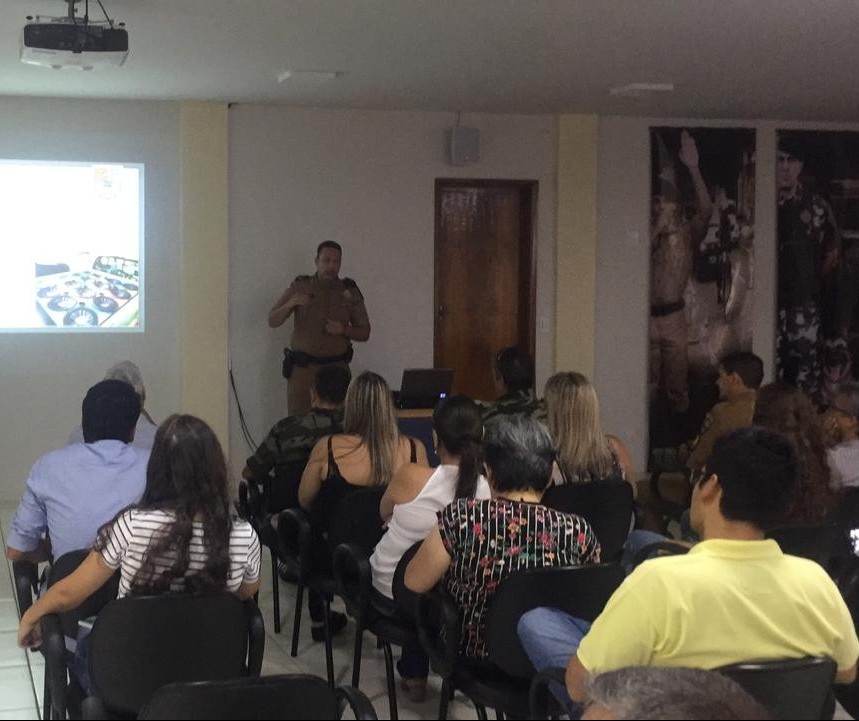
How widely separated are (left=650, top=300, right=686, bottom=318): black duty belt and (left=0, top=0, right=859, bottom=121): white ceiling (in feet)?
4.76

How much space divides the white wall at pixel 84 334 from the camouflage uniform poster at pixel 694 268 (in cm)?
361

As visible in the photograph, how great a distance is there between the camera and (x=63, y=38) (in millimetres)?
4707

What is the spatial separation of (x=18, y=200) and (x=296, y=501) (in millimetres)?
3814

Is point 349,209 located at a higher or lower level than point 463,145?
lower

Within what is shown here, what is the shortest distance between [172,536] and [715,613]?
50.6 inches

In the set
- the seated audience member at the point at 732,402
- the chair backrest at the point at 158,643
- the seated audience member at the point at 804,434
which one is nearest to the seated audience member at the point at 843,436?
Result: the seated audience member at the point at 804,434

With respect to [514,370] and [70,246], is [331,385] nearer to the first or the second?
[514,370]

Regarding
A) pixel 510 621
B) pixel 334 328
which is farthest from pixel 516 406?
pixel 334 328

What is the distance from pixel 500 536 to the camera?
2.83 meters

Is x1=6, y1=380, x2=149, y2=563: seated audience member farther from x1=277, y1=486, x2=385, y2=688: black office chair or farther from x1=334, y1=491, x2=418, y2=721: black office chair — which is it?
x1=277, y1=486, x2=385, y2=688: black office chair

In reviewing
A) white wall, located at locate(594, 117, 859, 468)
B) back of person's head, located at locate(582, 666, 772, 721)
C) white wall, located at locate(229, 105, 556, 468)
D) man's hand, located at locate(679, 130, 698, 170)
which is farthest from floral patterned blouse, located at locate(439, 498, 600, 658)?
man's hand, located at locate(679, 130, 698, 170)

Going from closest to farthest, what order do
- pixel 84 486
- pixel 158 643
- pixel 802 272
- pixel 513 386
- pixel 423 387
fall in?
pixel 158 643, pixel 84 486, pixel 513 386, pixel 423 387, pixel 802 272

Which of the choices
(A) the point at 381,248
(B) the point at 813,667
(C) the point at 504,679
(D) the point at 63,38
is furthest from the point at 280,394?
(B) the point at 813,667

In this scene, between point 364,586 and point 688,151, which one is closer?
point 364,586
